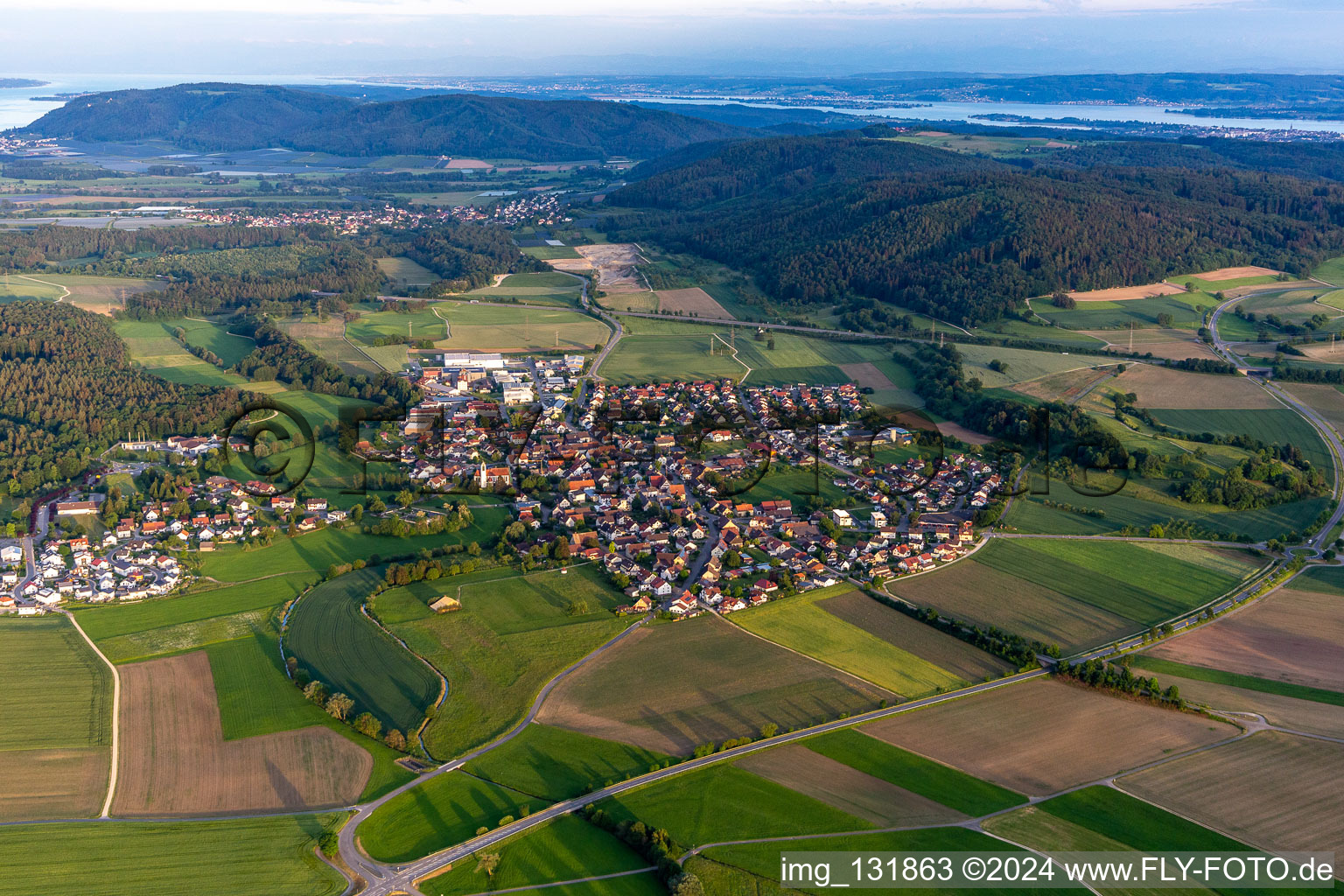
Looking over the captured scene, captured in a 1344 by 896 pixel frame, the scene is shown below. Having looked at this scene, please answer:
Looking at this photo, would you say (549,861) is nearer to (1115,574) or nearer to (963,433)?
(1115,574)

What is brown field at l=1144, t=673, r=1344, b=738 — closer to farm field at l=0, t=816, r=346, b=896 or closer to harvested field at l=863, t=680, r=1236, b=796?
harvested field at l=863, t=680, r=1236, b=796

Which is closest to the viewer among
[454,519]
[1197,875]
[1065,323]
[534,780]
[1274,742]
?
[1197,875]

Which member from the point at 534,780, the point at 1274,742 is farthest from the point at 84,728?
the point at 1274,742

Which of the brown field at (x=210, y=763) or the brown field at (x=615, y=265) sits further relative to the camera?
the brown field at (x=615, y=265)

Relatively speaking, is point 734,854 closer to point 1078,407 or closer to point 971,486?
point 971,486

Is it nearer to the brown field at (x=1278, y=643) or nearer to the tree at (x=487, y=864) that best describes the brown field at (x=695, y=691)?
the tree at (x=487, y=864)

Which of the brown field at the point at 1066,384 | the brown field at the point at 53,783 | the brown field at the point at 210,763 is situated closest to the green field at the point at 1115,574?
the brown field at the point at 1066,384

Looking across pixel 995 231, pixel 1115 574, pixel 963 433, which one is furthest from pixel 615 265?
pixel 1115 574
